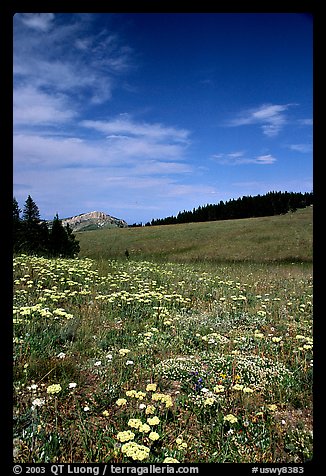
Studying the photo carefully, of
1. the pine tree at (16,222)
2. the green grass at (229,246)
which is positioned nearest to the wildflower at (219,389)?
the pine tree at (16,222)

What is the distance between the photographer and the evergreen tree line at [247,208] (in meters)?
64.9

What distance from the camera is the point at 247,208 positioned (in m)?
74.9

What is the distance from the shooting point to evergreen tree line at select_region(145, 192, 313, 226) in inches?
2554

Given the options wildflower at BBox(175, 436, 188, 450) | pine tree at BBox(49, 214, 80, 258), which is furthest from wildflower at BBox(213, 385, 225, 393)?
pine tree at BBox(49, 214, 80, 258)

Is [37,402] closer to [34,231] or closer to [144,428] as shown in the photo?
[144,428]

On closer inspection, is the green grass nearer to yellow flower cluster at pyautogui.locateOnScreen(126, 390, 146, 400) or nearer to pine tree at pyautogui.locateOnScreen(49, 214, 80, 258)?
pine tree at pyautogui.locateOnScreen(49, 214, 80, 258)
